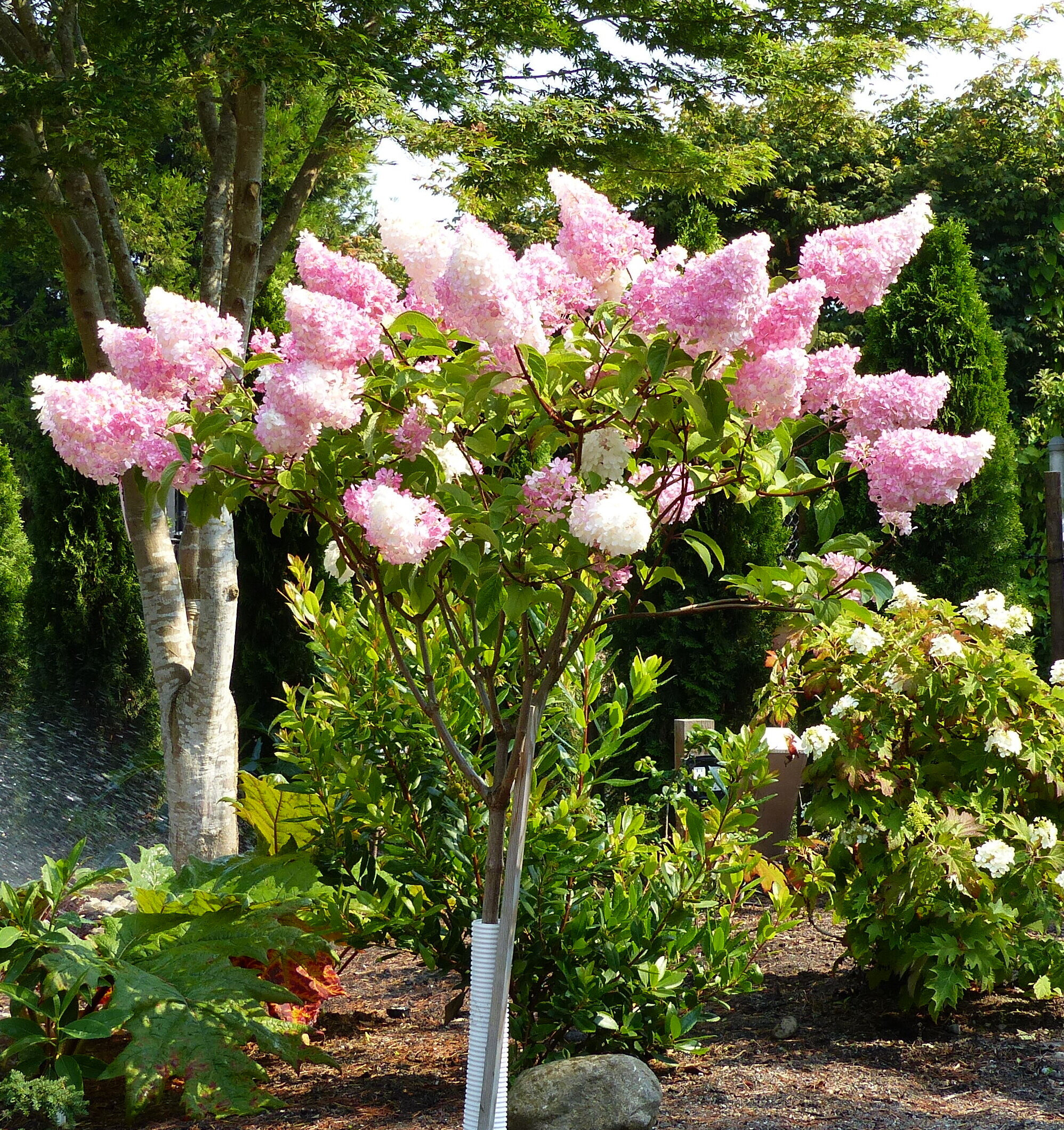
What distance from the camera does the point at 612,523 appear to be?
1521 millimetres

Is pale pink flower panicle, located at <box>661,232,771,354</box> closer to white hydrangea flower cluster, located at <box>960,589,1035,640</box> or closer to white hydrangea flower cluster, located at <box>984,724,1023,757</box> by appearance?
white hydrangea flower cluster, located at <box>984,724,1023,757</box>

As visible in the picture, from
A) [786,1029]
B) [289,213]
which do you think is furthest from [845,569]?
[289,213]

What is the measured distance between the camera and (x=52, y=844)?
258 inches

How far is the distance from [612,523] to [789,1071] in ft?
6.27

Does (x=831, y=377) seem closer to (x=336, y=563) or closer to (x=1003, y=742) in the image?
(x=336, y=563)

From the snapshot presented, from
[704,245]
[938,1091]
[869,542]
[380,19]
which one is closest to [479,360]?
[869,542]

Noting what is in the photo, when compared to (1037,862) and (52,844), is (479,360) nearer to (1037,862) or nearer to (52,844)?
(1037,862)

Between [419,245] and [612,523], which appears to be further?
[419,245]

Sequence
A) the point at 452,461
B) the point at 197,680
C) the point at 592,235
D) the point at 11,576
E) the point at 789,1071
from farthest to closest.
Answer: the point at 11,576
the point at 197,680
the point at 789,1071
the point at 452,461
the point at 592,235

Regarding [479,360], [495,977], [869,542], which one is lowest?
[495,977]

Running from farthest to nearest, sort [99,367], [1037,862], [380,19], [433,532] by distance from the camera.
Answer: [99,367]
[380,19]
[1037,862]
[433,532]

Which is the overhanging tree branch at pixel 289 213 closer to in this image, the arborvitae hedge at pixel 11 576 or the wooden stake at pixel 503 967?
the wooden stake at pixel 503 967

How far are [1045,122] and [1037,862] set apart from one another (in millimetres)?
9121

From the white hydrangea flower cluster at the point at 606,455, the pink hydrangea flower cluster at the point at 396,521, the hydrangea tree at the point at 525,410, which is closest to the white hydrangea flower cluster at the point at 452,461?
the hydrangea tree at the point at 525,410
